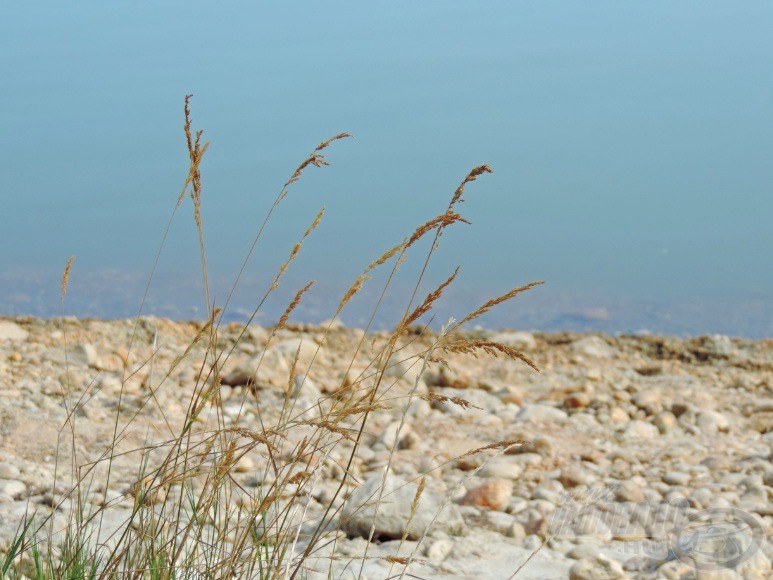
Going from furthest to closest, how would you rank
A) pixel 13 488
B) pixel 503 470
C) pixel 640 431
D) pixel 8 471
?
pixel 640 431 < pixel 503 470 < pixel 8 471 < pixel 13 488

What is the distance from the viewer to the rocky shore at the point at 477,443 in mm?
3070

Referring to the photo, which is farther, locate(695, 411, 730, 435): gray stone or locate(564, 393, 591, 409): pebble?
locate(564, 393, 591, 409): pebble

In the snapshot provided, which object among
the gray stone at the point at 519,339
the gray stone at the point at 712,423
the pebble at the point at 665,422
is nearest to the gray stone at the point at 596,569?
the pebble at the point at 665,422

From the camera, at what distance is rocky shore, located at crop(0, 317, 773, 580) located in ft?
10.1

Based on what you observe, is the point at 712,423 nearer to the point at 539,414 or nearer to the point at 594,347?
the point at 539,414

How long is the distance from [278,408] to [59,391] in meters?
1.21

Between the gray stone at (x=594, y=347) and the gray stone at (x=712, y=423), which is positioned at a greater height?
the gray stone at (x=594, y=347)

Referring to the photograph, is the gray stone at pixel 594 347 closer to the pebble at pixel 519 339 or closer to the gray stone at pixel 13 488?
the pebble at pixel 519 339

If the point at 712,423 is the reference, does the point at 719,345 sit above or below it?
above

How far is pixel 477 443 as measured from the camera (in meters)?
4.71

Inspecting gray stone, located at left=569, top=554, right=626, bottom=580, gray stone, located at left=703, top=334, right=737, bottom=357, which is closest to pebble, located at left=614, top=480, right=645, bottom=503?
gray stone, located at left=569, top=554, right=626, bottom=580

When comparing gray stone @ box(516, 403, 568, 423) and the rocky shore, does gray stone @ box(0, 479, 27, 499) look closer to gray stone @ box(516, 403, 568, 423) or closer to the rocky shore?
the rocky shore

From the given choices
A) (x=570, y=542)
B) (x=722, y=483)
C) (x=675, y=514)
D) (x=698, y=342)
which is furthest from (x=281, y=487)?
(x=698, y=342)

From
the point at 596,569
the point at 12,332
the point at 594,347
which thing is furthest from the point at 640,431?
the point at 12,332
